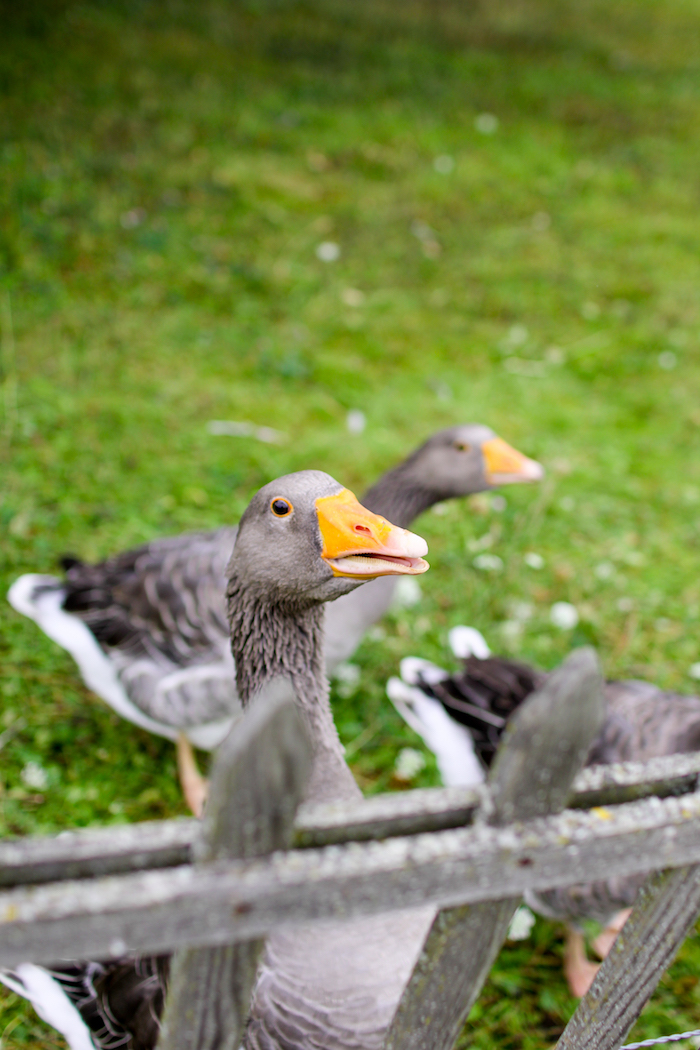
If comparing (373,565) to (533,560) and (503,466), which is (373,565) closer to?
(503,466)

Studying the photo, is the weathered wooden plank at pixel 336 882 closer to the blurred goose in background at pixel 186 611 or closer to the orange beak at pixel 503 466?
the blurred goose in background at pixel 186 611

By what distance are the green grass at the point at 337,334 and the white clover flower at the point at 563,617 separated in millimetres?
78

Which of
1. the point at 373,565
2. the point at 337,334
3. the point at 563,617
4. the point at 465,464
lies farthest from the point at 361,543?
the point at 337,334

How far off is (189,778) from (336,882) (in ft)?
7.57

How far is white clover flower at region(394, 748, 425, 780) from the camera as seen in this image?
337 centimetres

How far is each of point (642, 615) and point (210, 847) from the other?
397 cm

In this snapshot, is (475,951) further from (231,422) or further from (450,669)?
(231,422)

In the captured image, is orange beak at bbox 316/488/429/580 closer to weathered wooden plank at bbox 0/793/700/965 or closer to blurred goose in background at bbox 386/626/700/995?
weathered wooden plank at bbox 0/793/700/965

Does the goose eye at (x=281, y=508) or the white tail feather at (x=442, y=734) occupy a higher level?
the goose eye at (x=281, y=508)

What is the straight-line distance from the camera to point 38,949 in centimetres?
94

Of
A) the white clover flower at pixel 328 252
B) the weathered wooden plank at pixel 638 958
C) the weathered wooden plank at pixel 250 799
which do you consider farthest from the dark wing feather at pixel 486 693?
the white clover flower at pixel 328 252

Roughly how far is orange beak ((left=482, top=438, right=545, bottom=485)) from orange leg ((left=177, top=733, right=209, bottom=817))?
1.79m

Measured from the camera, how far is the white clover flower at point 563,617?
13.8 ft

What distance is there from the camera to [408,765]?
3.38 m
